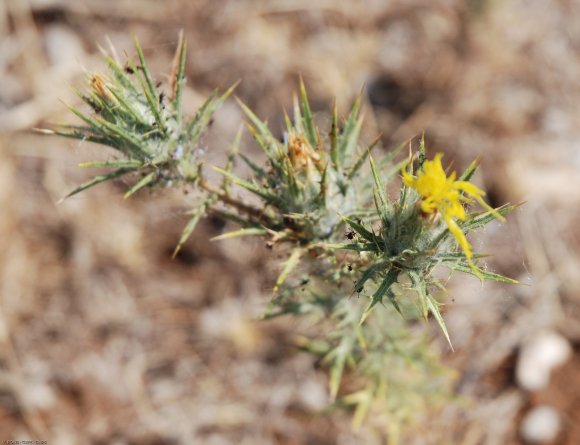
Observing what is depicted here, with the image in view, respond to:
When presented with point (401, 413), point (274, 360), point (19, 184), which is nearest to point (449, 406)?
point (401, 413)

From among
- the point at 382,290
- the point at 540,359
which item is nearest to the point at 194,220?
the point at 382,290

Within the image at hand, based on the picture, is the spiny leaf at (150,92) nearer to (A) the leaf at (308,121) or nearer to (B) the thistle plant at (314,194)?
(B) the thistle plant at (314,194)

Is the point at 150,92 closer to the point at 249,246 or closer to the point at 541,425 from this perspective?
the point at 249,246

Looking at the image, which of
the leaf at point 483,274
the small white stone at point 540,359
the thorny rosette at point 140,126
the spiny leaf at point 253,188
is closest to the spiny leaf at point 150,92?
the thorny rosette at point 140,126

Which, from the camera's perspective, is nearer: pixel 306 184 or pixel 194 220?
pixel 306 184

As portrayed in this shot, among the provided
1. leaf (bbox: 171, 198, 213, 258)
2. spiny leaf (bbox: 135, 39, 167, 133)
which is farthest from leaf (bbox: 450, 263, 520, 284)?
spiny leaf (bbox: 135, 39, 167, 133)

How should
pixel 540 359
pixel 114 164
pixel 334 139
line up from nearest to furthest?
pixel 114 164, pixel 334 139, pixel 540 359

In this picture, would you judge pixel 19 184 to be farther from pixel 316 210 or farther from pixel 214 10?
pixel 316 210
